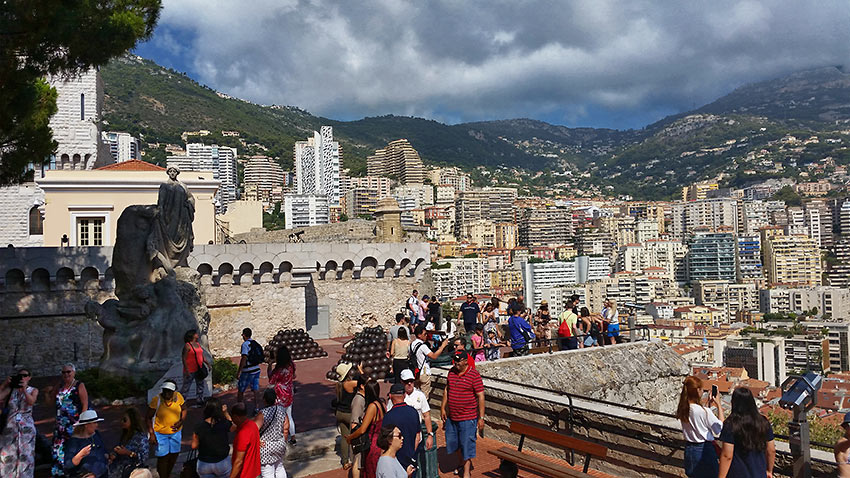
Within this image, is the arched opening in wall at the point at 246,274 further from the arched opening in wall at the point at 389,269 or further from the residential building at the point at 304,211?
the residential building at the point at 304,211

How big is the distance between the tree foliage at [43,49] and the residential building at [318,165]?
142 m

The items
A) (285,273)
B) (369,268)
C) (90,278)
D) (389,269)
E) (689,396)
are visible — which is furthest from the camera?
(389,269)

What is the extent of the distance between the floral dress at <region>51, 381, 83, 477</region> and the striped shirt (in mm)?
3453

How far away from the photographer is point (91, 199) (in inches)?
962

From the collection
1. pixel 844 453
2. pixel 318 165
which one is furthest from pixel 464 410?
pixel 318 165

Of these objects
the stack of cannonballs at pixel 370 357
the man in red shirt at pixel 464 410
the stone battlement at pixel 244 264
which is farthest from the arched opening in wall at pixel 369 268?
the man in red shirt at pixel 464 410

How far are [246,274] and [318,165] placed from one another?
Answer: 140603 millimetres

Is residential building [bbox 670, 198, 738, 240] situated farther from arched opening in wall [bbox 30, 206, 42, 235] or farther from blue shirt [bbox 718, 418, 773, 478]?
blue shirt [bbox 718, 418, 773, 478]

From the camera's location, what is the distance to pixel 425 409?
5.61 metres

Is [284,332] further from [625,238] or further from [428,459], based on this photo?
[625,238]

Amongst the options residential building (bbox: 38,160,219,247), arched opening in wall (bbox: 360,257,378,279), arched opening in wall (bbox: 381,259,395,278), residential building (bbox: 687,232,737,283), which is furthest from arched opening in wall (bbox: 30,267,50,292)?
residential building (bbox: 687,232,737,283)

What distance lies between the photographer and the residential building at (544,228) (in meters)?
178

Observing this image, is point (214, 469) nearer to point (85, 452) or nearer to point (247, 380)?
point (85, 452)

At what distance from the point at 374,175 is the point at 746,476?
17982 cm
